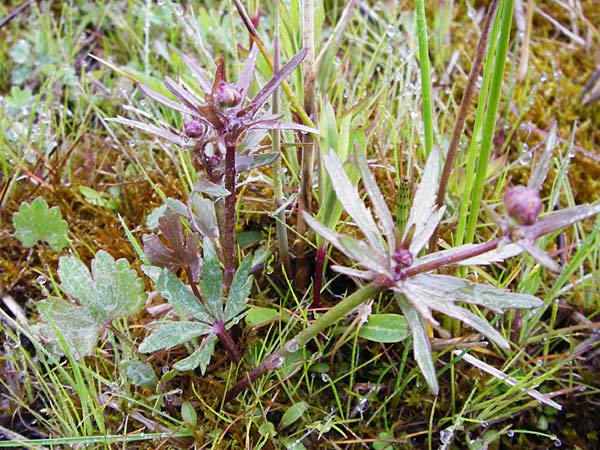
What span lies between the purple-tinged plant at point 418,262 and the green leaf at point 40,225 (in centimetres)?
89

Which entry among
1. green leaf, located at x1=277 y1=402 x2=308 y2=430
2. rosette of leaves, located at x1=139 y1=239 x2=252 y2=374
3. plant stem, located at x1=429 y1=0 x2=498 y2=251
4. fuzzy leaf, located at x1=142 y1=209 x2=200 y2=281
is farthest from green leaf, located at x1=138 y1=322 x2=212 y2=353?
plant stem, located at x1=429 y1=0 x2=498 y2=251

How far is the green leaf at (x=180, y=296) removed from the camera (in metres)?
1.27

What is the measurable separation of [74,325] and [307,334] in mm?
527

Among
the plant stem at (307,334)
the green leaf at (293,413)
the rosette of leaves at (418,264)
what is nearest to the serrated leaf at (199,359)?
the plant stem at (307,334)

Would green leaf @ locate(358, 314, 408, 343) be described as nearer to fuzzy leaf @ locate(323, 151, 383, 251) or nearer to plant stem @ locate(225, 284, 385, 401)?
plant stem @ locate(225, 284, 385, 401)

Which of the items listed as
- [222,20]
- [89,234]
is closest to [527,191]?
[89,234]

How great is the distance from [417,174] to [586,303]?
1.95 ft

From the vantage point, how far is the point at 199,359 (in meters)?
1.27

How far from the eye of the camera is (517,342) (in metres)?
1.57

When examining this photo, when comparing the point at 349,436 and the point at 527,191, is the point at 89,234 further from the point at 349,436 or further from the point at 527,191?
the point at 527,191

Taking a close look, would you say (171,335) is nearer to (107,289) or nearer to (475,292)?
(107,289)

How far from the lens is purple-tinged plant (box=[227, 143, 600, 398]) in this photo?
0.97m

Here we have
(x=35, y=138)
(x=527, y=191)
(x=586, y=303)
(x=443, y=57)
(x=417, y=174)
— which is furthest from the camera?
(x=443, y=57)

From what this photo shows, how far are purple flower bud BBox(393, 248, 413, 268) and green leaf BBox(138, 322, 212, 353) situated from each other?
48 centimetres
